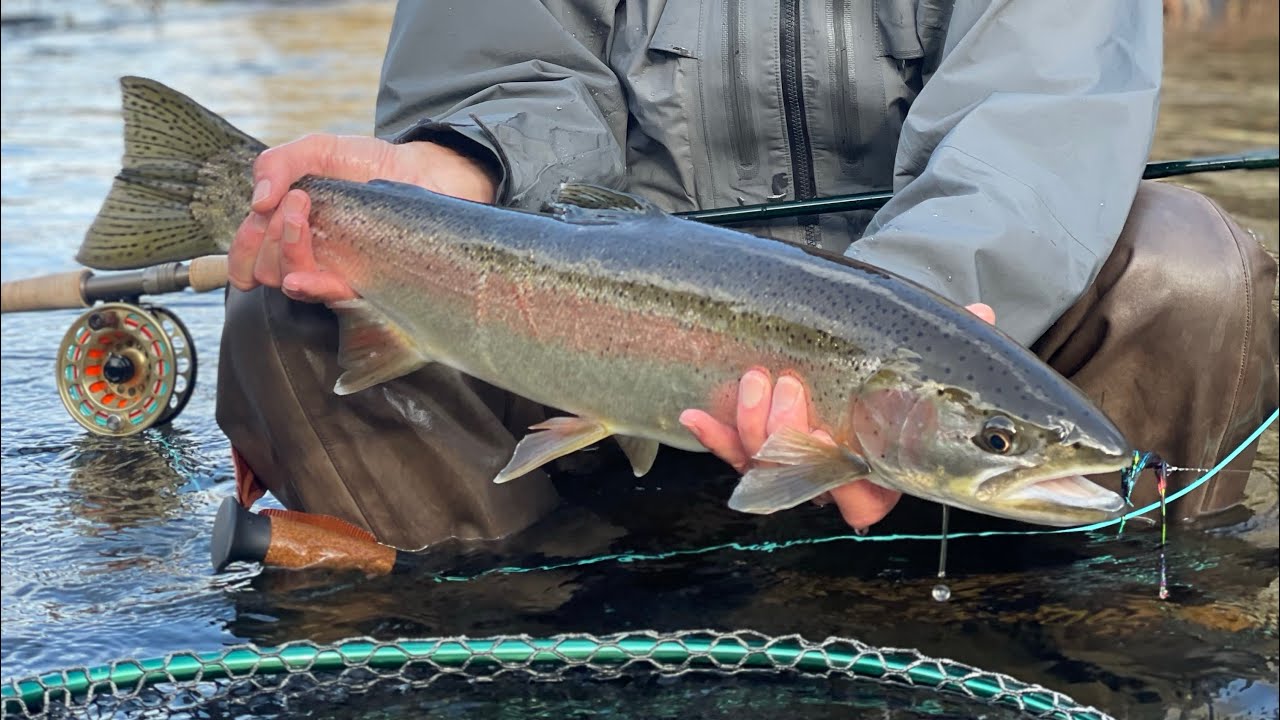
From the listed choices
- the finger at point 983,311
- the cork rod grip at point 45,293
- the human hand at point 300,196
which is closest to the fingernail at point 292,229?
the human hand at point 300,196

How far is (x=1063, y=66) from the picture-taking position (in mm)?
2529

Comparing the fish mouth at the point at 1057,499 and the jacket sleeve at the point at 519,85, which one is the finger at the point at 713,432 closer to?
the fish mouth at the point at 1057,499

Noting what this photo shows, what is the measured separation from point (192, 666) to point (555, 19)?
1.51m

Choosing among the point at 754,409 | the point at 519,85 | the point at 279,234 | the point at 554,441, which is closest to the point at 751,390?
the point at 754,409

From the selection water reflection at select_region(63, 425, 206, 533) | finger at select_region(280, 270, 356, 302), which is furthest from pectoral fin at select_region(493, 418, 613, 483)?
water reflection at select_region(63, 425, 206, 533)

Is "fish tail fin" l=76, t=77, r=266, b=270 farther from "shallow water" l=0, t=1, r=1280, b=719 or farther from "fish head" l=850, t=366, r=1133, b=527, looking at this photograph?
"fish head" l=850, t=366, r=1133, b=527

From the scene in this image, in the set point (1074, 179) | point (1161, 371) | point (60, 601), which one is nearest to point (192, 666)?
point (60, 601)

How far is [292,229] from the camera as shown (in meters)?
2.48

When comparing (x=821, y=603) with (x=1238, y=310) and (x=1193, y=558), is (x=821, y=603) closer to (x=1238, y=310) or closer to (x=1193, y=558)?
(x=1193, y=558)

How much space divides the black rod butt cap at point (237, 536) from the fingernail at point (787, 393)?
122 centimetres

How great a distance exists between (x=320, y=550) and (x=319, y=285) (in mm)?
604

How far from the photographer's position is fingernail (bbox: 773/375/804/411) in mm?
2031

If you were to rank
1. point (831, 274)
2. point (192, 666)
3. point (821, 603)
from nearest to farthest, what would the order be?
point (831, 274) → point (192, 666) → point (821, 603)

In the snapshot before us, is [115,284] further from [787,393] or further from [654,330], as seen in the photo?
[787,393]
